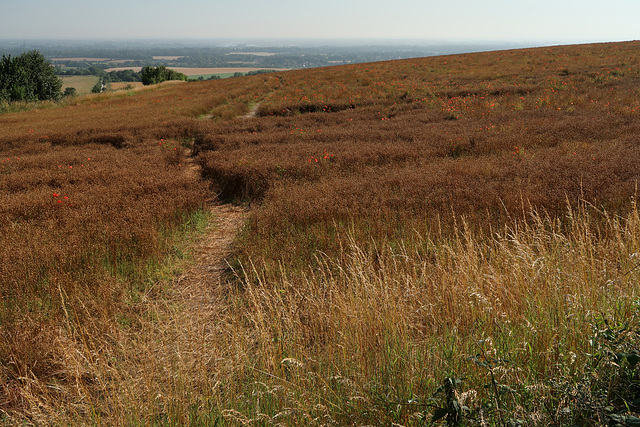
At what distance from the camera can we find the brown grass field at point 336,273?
7.36ft

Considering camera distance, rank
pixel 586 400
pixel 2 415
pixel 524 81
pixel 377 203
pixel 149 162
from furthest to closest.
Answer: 1. pixel 524 81
2. pixel 149 162
3. pixel 377 203
4. pixel 2 415
5. pixel 586 400

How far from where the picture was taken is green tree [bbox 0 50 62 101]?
46.2 metres

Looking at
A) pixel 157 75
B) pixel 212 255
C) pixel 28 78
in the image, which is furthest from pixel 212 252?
pixel 157 75

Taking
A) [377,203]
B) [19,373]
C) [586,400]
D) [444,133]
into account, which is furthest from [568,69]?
[19,373]

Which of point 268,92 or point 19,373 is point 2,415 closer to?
point 19,373

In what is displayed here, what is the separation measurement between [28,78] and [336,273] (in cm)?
6545

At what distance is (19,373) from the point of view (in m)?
3.13

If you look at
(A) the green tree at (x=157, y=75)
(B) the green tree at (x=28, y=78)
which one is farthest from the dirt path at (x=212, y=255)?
(A) the green tree at (x=157, y=75)

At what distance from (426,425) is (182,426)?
5.04ft

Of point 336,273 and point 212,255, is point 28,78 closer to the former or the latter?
point 212,255

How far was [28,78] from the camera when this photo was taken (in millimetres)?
50469

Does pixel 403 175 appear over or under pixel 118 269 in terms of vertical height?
over

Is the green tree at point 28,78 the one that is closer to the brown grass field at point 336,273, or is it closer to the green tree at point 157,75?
the green tree at point 157,75

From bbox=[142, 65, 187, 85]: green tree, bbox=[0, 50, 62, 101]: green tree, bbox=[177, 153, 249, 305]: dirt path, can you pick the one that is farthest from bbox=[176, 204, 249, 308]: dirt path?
bbox=[142, 65, 187, 85]: green tree
